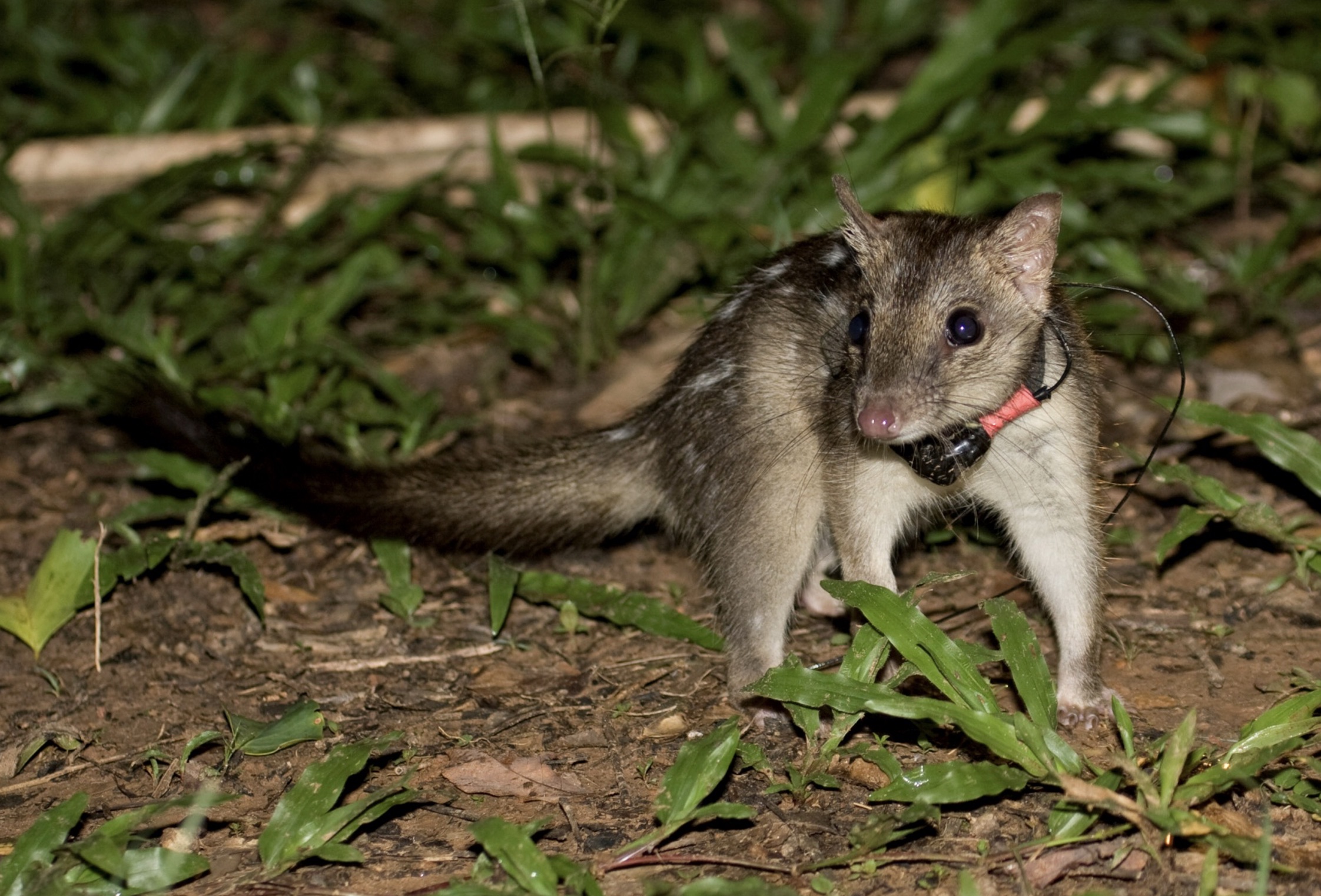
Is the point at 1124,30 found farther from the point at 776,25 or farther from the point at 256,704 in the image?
the point at 256,704

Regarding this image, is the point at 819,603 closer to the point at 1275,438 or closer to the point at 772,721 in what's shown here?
the point at 772,721

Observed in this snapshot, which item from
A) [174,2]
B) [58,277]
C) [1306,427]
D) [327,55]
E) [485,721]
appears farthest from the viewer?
[174,2]

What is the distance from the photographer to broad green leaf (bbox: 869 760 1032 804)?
11.7 feet

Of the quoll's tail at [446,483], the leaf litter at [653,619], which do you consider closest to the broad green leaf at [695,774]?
the leaf litter at [653,619]

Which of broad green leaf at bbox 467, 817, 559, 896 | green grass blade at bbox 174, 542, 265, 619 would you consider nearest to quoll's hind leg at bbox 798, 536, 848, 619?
broad green leaf at bbox 467, 817, 559, 896

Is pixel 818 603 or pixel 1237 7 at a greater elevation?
pixel 1237 7

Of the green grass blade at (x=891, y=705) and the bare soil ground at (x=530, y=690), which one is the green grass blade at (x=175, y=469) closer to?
the bare soil ground at (x=530, y=690)

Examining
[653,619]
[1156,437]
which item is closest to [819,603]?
[653,619]

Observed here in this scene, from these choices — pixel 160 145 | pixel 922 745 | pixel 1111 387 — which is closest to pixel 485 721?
pixel 922 745

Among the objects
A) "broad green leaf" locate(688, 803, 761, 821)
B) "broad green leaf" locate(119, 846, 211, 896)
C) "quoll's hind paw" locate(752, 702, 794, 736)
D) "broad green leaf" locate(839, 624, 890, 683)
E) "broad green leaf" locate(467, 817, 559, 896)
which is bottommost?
"quoll's hind paw" locate(752, 702, 794, 736)

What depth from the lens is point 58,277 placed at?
21.4 ft

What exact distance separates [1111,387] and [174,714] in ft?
12.8

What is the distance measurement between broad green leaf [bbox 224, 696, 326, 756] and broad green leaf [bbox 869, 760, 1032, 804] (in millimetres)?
1621

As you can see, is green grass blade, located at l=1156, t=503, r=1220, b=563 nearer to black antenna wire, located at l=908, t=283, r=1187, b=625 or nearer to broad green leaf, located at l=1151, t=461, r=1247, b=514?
broad green leaf, located at l=1151, t=461, r=1247, b=514
